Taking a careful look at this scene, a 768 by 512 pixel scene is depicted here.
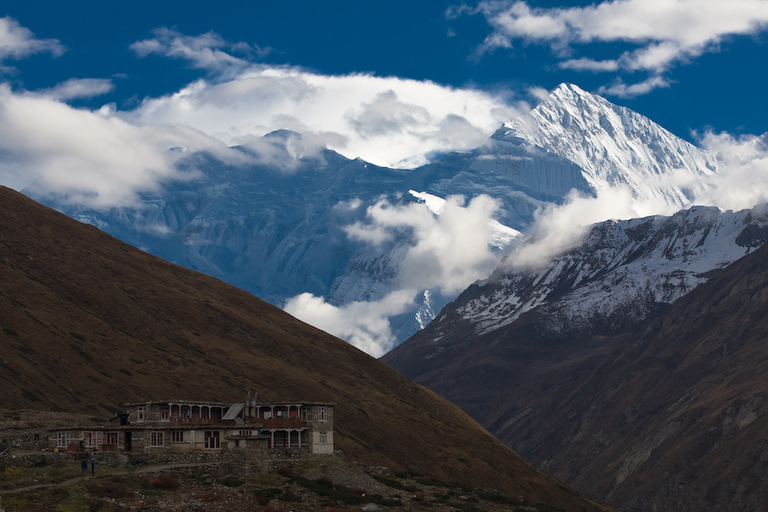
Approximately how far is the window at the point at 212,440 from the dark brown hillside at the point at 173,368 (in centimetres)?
5504

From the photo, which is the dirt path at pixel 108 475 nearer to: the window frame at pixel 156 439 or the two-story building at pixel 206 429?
the two-story building at pixel 206 429

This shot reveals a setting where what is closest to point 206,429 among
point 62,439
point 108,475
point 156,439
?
point 156,439

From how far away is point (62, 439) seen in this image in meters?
76.1

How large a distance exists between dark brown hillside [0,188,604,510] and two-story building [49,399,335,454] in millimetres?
49792

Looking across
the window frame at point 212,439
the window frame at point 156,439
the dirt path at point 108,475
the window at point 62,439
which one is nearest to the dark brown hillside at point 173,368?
the window at point 62,439

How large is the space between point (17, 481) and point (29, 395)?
235 feet

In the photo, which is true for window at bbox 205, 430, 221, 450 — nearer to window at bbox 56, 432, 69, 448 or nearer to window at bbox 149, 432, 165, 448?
window at bbox 149, 432, 165, 448

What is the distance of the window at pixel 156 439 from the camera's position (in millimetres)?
76500

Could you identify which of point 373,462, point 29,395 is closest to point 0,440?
point 29,395

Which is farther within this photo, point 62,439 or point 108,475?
point 62,439

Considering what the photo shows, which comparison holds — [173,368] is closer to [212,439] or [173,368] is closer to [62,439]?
[212,439]

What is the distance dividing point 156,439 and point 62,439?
6.67 m

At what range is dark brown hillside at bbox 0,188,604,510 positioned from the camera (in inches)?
5748

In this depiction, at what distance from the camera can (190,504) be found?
63312 mm
